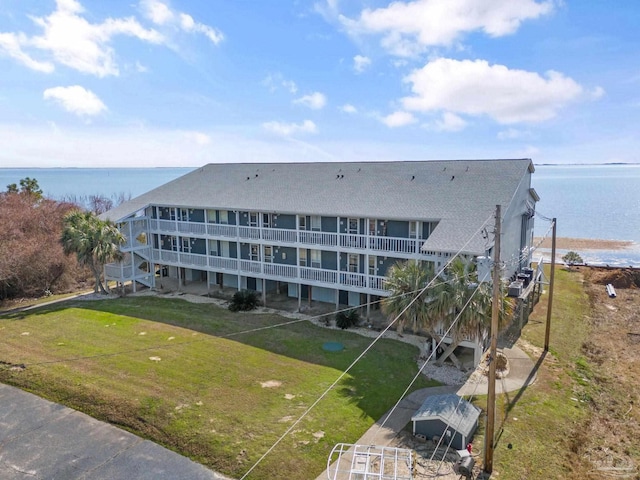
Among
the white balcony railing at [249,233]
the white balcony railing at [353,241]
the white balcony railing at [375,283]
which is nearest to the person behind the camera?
the white balcony railing at [375,283]

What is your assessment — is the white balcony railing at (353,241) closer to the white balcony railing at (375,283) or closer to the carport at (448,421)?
the white balcony railing at (375,283)

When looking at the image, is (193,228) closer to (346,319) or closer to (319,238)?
(319,238)

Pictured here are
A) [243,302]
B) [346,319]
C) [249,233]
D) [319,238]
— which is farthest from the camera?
[249,233]

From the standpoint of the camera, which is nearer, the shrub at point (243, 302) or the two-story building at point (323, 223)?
the two-story building at point (323, 223)

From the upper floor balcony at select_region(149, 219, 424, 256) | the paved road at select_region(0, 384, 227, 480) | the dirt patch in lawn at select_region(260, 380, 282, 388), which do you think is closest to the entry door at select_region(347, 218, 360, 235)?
the upper floor balcony at select_region(149, 219, 424, 256)

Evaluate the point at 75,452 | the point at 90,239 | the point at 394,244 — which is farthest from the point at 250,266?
the point at 75,452

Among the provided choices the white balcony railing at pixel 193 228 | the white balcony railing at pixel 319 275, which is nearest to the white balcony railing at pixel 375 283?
the white balcony railing at pixel 319 275

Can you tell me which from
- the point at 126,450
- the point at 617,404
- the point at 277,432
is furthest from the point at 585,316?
the point at 126,450
